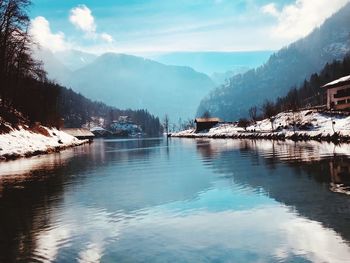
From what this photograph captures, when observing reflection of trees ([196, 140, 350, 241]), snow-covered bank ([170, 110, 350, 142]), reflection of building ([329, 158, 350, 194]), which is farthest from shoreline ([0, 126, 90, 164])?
snow-covered bank ([170, 110, 350, 142])

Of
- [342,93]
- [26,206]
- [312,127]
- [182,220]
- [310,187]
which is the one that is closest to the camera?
[182,220]

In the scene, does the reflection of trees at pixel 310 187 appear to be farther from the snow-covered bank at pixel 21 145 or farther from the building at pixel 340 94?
the building at pixel 340 94

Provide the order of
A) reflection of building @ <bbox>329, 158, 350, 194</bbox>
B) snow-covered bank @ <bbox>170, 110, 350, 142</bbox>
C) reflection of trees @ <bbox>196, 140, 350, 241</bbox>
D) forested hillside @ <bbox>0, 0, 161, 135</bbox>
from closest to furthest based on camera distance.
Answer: reflection of trees @ <bbox>196, 140, 350, 241</bbox> → reflection of building @ <bbox>329, 158, 350, 194</bbox> → forested hillside @ <bbox>0, 0, 161, 135</bbox> → snow-covered bank @ <bbox>170, 110, 350, 142</bbox>

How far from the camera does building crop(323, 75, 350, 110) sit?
383 ft

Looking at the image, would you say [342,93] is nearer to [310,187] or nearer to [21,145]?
[21,145]

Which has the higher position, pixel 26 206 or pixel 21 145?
pixel 21 145

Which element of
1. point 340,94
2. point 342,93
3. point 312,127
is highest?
point 342,93

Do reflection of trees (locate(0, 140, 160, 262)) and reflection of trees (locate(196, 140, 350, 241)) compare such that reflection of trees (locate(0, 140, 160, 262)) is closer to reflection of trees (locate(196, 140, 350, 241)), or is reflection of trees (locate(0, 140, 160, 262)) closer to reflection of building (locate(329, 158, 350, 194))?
reflection of trees (locate(196, 140, 350, 241))

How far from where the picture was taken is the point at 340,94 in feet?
394

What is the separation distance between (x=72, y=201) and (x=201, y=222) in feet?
26.2

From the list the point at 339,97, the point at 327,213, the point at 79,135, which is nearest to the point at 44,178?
the point at 327,213

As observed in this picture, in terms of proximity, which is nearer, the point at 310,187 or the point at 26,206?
the point at 26,206

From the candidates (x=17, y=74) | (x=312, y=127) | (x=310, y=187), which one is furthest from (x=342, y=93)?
(x=310, y=187)

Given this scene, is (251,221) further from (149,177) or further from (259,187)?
(149,177)
